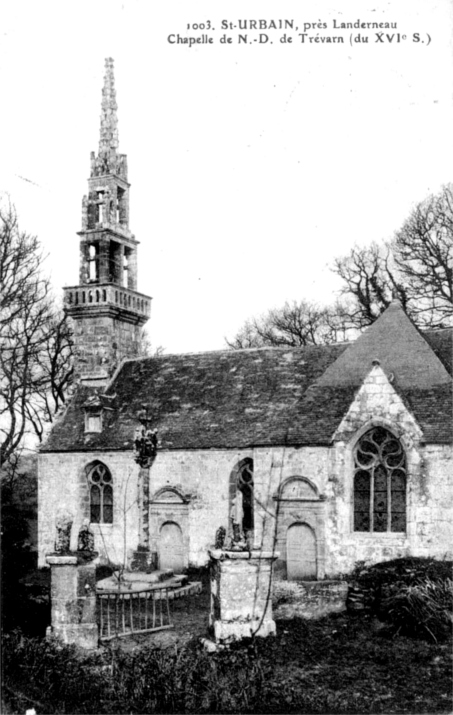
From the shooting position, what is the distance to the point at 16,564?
40.9 ft

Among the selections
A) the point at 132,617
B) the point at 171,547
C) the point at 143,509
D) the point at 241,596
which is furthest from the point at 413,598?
the point at 171,547

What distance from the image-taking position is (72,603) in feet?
45.0

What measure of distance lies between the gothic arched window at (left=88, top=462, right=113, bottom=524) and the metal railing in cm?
713

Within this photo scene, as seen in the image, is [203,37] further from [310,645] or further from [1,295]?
[1,295]

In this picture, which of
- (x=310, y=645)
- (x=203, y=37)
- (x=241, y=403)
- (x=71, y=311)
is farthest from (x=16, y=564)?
(x=71, y=311)

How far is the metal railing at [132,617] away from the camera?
47.8 feet

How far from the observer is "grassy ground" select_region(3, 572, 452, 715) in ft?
34.7

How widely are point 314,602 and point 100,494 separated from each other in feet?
41.2

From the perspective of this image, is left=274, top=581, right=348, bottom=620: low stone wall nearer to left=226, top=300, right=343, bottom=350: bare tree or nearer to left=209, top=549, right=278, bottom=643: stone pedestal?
left=209, top=549, right=278, bottom=643: stone pedestal

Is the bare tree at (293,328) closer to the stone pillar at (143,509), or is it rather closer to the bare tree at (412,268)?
the bare tree at (412,268)

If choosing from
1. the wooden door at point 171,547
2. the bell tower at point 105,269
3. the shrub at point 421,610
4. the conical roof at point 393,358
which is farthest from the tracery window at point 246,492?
the shrub at point 421,610

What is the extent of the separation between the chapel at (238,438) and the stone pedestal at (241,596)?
1.89 m

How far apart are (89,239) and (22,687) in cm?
2123

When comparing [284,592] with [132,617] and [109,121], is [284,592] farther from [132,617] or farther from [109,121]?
[109,121]
